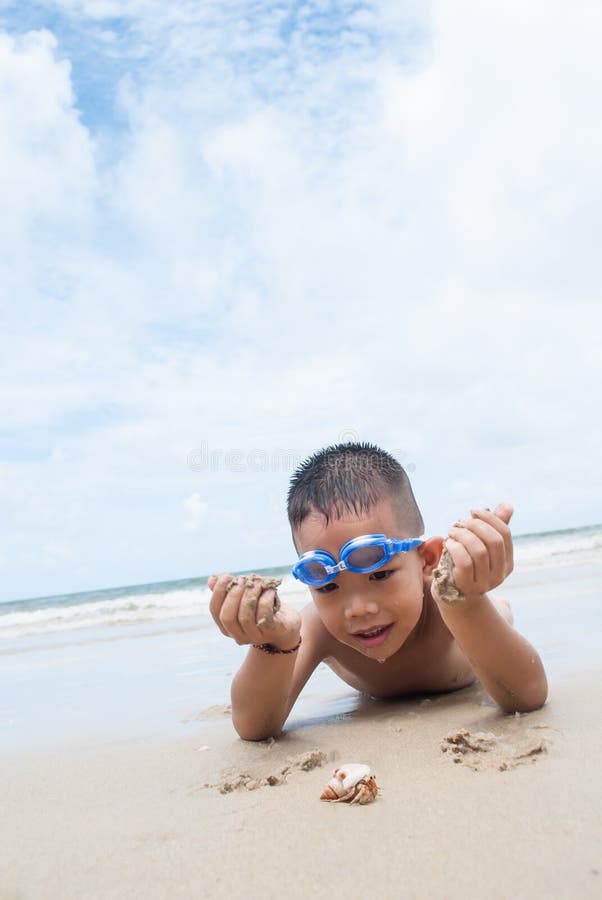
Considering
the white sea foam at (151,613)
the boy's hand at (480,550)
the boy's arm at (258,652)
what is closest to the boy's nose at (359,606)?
the boy's arm at (258,652)

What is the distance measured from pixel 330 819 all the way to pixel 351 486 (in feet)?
5.14

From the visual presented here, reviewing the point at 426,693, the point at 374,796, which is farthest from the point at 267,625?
the point at 426,693

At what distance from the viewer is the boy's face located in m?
2.99

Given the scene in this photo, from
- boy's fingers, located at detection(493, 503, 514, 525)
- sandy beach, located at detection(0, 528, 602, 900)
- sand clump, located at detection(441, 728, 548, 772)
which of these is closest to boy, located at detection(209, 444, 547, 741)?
boy's fingers, located at detection(493, 503, 514, 525)

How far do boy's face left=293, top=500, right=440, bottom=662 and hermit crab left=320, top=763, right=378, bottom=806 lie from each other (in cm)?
99

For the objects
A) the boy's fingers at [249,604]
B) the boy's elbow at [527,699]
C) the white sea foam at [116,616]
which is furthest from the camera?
the white sea foam at [116,616]

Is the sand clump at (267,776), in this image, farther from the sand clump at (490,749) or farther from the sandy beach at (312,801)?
the sand clump at (490,749)

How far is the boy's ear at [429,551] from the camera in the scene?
3.32 metres

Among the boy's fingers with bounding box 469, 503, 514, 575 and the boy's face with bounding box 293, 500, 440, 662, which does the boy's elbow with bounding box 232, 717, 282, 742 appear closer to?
the boy's face with bounding box 293, 500, 440, 662

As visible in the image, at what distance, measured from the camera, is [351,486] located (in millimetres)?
3180

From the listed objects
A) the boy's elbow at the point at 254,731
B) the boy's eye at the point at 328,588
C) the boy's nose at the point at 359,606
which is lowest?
the boy's elbow at the point at 254,731

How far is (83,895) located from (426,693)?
251 centimetres

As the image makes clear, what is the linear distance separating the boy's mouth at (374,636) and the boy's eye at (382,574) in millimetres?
211

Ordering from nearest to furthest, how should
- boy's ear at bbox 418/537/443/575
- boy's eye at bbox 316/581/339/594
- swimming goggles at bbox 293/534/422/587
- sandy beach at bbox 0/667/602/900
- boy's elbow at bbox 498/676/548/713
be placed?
1. sandy beach at bbox 0/667/602/900
2. boy's elbow at bbox 498/676/548/713
3. swimming goggles at bbox 293/534/422/587
4. boy's eye at bbox 316/581/339/594
5. boy's ear at bbox 418/537/443/575
